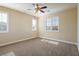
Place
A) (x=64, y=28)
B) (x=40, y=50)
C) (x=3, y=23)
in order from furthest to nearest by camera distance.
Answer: (x=64, y=28) → (x=3, y=23) → (x=40, y=50)

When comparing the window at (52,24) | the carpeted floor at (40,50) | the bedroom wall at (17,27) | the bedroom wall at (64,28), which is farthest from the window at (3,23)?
the window at (52,24)

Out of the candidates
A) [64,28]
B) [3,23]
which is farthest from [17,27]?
[64,28]

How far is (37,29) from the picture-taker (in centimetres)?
485

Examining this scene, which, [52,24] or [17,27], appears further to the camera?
[17,27]

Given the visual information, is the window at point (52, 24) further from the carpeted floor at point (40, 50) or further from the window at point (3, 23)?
the window at point (3, 23)

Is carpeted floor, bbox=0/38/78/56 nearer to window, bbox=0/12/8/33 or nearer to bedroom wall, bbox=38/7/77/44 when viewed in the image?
bedroom wall, bbox=38/7/77/44

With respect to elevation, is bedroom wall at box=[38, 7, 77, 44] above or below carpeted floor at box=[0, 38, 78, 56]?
above

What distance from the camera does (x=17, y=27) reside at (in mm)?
5137

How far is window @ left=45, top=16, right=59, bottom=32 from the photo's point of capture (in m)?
4.53

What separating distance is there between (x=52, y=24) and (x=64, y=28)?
0.80 m

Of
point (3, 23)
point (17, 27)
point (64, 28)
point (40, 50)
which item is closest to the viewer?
point (40, 50)

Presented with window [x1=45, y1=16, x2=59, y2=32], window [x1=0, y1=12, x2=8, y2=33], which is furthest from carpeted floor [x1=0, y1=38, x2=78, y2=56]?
window [x1=0, y1=12, x2=8, y2=33]

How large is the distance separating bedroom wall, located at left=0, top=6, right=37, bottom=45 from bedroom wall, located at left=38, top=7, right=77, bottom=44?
636 millimetres

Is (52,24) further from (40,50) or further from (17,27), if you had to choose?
(17,27)
